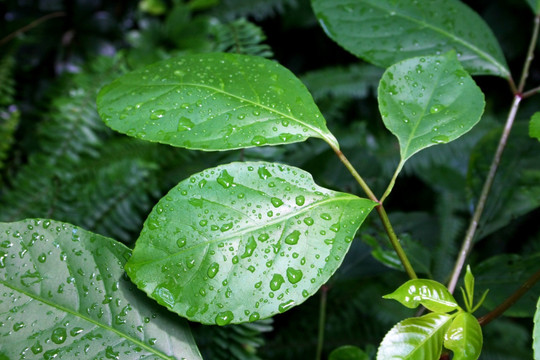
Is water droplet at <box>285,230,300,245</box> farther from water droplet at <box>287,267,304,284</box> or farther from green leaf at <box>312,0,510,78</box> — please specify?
green leaf at <box>312,0,510,78</box>

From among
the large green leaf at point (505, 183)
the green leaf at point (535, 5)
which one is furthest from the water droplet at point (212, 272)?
the green leaf at point (535, 5)

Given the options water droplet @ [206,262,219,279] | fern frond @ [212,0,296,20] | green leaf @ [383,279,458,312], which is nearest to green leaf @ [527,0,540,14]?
green leaf @ [383,279,458,312]

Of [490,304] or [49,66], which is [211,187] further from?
[49,66]

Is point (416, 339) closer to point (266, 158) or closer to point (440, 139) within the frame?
point (440, 139)

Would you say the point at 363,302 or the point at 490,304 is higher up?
the point at 490,304

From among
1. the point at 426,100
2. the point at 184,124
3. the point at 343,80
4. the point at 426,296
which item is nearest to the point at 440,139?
the point at 426,100

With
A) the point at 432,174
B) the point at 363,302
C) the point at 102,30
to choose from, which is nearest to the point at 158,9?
the point at 102,30

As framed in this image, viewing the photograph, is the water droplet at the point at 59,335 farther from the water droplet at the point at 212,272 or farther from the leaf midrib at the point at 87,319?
the water droplet at the point at 212,272
